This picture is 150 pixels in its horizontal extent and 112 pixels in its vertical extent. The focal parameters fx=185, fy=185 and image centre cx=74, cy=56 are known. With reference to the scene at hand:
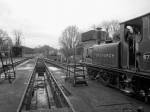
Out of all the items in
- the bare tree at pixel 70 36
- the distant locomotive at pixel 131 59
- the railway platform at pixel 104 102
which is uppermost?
the bare tree at pixel 70 36

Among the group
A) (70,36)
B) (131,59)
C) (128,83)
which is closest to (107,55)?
(131,59)

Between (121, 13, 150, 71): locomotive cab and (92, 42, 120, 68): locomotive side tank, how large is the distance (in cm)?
64

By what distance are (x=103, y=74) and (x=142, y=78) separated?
188 inches

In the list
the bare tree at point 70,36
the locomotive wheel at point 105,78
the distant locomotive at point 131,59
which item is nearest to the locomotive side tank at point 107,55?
the distant locomotive at point 131,59

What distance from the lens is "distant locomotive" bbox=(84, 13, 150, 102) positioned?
25.4 feet

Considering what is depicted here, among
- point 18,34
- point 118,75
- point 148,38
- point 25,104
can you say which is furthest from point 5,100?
point 18,34

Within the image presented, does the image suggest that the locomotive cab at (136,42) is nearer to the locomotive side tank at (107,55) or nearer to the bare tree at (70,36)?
the locomotive side tank at (107,55)

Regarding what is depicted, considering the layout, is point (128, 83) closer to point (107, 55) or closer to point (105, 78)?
point (107, 55)

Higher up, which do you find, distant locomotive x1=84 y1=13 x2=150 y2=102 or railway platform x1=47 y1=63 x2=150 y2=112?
distant locomotive x1=84 y1=13 x2=150 y2=102

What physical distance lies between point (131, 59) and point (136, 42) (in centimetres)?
117

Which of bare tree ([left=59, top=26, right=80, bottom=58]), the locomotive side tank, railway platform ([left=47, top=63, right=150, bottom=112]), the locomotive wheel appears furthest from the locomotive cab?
bare tree ([left=59, top=26, right=80, bottom=58])

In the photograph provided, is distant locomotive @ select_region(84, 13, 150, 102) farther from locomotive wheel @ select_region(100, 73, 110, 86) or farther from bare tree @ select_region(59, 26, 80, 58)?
bare tree @ select_region(59, 26, 80, 58)

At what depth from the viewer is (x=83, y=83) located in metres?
13.0

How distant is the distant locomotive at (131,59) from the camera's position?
305 inches
